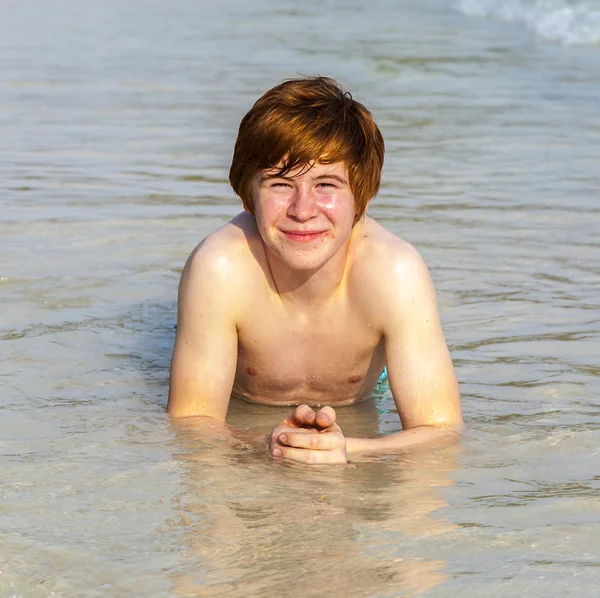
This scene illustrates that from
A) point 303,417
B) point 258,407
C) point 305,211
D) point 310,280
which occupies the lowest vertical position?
point 258,407

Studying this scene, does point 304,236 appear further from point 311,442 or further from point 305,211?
point 311,442

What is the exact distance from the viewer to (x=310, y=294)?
454cm

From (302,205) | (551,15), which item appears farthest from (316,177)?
(551,15)

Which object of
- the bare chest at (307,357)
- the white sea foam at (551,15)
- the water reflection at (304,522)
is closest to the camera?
the water reflection at (304,522)

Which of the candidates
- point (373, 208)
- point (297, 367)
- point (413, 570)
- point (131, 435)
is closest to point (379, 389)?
point (297, 367)

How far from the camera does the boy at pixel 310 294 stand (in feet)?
13.6

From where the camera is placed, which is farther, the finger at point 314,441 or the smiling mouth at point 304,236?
the smiling mouth at point 304,236

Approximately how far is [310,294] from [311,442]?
777mm

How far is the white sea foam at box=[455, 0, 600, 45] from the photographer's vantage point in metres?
18.0

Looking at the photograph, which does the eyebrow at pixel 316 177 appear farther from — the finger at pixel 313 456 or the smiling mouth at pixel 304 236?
the finger at pixel 313 456

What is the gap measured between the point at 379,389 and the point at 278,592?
228 cm

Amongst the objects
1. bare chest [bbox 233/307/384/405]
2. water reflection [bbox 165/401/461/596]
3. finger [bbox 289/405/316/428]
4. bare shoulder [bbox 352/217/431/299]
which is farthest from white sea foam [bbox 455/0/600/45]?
water reflection [bbox 165/401/461/596]

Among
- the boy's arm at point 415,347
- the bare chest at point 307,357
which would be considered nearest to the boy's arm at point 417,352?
the boy's arm at point 415,347

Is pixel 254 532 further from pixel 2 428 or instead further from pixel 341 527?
pixel 2 428
